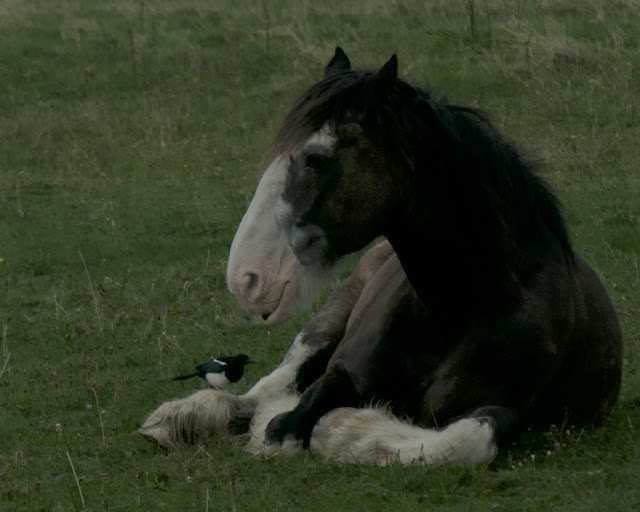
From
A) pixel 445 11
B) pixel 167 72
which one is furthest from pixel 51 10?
pixel 445 11

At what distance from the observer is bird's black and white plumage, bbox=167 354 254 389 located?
7.96 m

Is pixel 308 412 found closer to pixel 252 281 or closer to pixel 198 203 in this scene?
pixel 252 281

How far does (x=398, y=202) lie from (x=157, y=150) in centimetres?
1293

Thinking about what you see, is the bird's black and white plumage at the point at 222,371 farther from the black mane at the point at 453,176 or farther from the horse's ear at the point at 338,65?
the horse's ear at the point at 338,65

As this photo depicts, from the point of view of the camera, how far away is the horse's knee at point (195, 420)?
6.77m

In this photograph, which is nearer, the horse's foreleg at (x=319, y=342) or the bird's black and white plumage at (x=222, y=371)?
the horse's foreleg at (x=319, y=342)

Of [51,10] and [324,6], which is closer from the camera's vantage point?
[324,6]

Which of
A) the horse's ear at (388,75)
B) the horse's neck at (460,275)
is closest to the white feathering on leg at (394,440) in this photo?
the horse's neck at (460,275)

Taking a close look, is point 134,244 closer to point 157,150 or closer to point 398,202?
point 157,150

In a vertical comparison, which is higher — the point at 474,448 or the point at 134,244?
the point at 474,448

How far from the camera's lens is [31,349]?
10.2 meters

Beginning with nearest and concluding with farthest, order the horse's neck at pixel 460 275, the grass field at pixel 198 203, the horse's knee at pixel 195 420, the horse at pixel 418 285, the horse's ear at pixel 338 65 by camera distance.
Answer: the horse at pixel 418 285, the grass field at pixel 198 203, the horse's neck at pixel 460 275, the horse's ear at pixel 338 65, the horse's knee at pixel 195 420

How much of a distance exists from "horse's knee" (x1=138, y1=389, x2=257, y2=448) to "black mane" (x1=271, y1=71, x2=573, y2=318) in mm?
1494

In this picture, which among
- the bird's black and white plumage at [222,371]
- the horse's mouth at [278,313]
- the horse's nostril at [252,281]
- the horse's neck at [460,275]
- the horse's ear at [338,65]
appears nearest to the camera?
the horse's nostril at [252,281]
